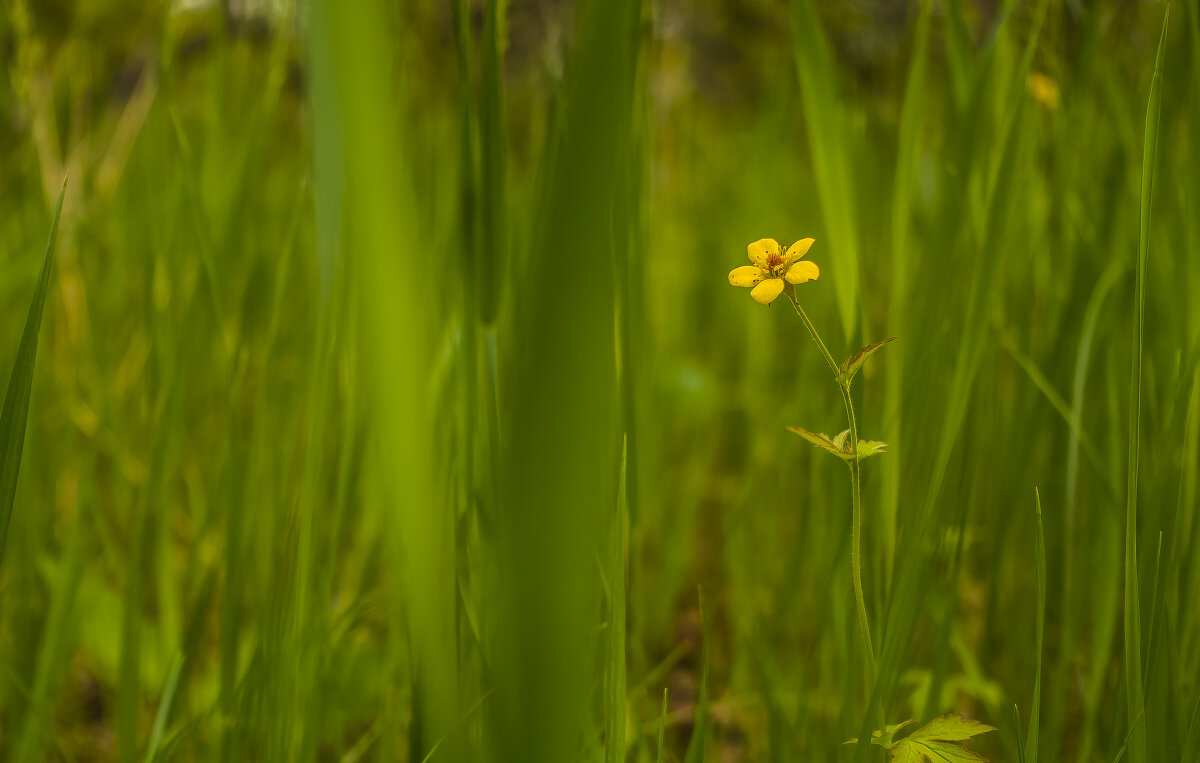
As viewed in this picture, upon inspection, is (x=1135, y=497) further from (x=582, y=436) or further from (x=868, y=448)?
(x=582, y=436)

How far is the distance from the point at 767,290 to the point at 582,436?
0.82ft

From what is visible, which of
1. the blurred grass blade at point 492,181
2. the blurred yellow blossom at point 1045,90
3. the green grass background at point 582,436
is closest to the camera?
the green grass background at point 582,436

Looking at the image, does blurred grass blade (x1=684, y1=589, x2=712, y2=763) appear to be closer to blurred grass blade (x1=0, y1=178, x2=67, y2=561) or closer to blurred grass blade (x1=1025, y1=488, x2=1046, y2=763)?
blurred grass blade (x1=1025, y1=488, x2=1046, y2=763)

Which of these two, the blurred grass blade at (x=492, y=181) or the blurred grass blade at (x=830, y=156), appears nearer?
the blurred grass blade at (x=492, y=181)

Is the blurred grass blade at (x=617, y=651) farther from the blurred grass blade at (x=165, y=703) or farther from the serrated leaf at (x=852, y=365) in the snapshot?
the blurred grass blade at (x=165, y=703)

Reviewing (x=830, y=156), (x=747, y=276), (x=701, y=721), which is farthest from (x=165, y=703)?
(x=830, y=156)

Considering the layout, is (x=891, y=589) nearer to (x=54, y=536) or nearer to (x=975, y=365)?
(x=975, y=365)

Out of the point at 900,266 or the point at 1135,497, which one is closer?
the point at 1135,497

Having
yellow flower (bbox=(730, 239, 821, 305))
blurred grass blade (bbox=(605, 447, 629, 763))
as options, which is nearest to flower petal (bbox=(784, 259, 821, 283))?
yellow flower (bbox=(730, 239, 821, 305))

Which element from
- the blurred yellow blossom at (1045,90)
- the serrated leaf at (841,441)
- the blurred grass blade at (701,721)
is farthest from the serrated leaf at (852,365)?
the blurred yellow blossom at (1045,90)

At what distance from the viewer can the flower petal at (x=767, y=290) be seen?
0.38m

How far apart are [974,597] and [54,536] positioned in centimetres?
91

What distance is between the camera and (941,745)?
0.38m

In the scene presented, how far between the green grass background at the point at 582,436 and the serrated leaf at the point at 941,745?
0.09ft
